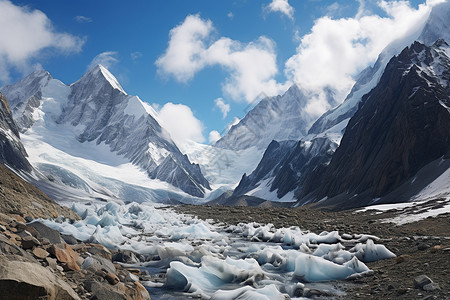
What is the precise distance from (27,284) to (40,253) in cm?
291

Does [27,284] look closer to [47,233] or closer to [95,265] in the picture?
[95,265]

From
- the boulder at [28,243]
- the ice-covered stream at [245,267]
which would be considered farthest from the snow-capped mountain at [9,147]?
the boulder at [28,243]

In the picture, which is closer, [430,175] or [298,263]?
[298,263]

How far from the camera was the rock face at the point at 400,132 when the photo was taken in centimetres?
6384

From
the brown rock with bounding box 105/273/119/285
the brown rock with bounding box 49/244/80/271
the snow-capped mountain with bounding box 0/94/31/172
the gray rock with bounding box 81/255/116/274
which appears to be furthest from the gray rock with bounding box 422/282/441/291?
the snow-capped mountain with bounding box 0/94/31/172

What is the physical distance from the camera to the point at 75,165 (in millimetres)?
193750

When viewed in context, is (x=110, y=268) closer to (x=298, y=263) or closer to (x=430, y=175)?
(x=298, y=263)

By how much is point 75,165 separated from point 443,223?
195 metres

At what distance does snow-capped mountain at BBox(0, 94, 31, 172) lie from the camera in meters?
141

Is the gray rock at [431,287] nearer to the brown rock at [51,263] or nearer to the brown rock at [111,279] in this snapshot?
the brown rock at [111,279]

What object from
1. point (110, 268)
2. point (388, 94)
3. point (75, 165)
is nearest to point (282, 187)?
point (388, 94)

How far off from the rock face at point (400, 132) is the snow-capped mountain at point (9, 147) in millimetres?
113045

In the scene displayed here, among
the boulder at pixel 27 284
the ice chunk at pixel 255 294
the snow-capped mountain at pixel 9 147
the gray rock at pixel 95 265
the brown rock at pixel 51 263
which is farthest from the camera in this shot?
the snow-capped mountain at pixel 9 147

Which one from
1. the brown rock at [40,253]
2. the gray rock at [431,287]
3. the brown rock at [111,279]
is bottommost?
the brown rock at [111,279]
